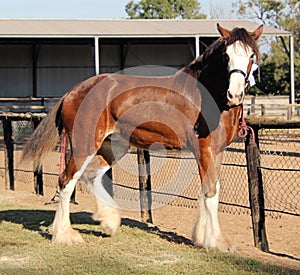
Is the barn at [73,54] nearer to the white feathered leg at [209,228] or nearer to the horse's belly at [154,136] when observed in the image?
the horse's belly at [154,136]

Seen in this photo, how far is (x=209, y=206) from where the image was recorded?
575 cm

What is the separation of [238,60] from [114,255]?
2111 mm

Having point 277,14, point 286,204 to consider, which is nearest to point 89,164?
point 286,204

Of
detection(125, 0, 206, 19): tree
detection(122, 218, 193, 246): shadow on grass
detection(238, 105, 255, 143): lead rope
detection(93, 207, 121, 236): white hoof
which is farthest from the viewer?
detection(125, 0, 206, 19): tree

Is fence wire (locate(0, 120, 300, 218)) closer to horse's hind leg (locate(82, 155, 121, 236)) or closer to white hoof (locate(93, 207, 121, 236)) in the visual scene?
horse's hind leg (locate(82, 155, 121, 236))

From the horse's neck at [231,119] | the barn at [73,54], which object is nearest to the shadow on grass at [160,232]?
the horse's neck at [231,119]

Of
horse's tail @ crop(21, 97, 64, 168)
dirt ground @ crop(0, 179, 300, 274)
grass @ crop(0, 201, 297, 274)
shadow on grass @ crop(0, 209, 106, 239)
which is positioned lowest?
dirt ground @ crop(0, 179, 300, 274)

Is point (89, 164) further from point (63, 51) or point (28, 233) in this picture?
point (63, 51)

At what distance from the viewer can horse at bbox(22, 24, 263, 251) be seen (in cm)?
564

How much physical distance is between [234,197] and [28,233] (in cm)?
382

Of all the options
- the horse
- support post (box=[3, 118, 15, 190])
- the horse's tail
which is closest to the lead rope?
the horse

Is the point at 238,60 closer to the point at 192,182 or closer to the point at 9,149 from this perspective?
the point at 192,182

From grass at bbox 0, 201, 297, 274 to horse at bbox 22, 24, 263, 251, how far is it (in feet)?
0.73

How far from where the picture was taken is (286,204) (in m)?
8.52
